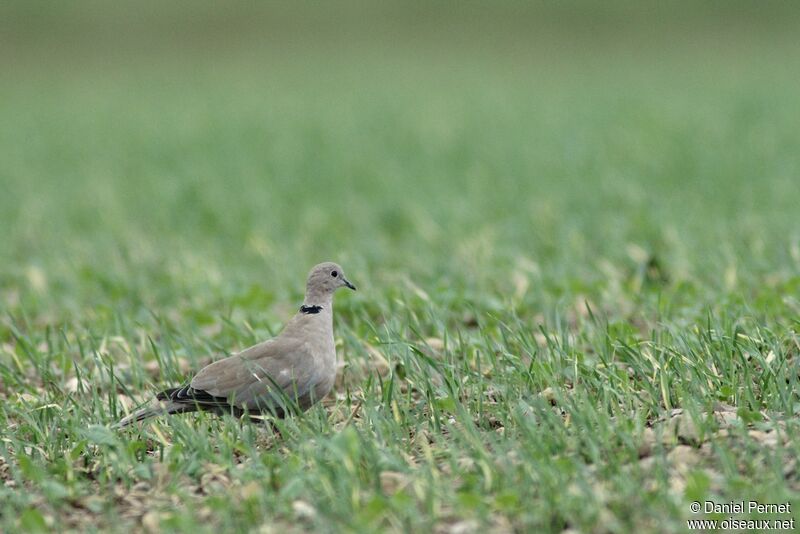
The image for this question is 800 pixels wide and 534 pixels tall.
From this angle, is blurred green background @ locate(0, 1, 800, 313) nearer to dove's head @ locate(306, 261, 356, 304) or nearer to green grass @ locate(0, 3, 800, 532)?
green grass @ locate(0, 3, 800, 532)

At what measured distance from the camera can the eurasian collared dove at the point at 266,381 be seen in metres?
5.56

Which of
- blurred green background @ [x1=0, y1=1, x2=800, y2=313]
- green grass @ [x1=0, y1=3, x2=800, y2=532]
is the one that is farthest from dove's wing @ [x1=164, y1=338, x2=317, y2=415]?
blurred green background @ [x1=0, y1=1, x2=800, y2=313]

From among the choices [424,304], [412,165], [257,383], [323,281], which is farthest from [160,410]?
[412,165]

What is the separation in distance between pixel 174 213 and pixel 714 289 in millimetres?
7738

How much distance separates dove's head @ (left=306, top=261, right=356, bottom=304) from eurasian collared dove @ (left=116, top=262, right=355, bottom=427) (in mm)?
208

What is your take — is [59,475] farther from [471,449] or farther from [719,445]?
[719,445]

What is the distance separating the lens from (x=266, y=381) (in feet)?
18.4

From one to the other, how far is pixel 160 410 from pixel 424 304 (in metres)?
2.59

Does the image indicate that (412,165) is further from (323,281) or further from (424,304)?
(323,281)

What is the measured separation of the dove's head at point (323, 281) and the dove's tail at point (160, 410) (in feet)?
2.87

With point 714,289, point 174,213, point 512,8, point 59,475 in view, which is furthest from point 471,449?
point 512,8

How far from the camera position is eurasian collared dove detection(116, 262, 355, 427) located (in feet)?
18.2

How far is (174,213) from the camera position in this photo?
14.2 meters

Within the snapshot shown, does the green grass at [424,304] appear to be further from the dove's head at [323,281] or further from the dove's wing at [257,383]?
the dove's head at [323,281]
